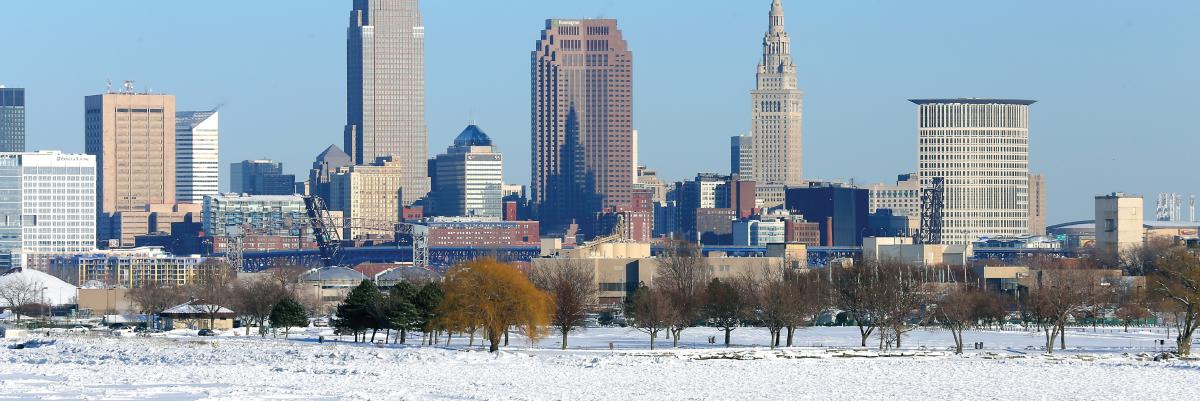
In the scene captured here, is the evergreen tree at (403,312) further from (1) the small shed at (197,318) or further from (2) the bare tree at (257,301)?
(1) the small shed at (197,318)

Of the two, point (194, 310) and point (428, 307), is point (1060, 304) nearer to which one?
point (428, 307)

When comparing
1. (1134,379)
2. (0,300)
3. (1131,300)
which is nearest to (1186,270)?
(1134,379)

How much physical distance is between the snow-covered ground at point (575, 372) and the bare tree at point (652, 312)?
1.05 metres

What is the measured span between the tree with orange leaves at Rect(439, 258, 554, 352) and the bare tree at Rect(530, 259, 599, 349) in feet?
8.26

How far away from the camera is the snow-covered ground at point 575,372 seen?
7506 cm

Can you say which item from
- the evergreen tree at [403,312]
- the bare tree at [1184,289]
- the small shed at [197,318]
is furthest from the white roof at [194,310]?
the bare tree at [1184,289]

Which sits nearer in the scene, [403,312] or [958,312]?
[403,312]

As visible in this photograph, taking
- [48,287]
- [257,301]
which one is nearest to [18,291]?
[48,287]

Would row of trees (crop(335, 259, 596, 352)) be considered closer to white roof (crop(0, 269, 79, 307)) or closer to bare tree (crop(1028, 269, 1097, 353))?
bare tree (crop(1028, 269, 1097, 353))

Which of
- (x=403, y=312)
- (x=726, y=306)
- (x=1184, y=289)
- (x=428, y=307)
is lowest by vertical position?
(x=403, y=312)

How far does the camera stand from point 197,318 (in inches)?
5143

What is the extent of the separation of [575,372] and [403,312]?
21.2 metres

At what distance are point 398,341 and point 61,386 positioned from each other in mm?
33199

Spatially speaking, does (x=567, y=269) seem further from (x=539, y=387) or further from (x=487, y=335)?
(x=539, y=387)
